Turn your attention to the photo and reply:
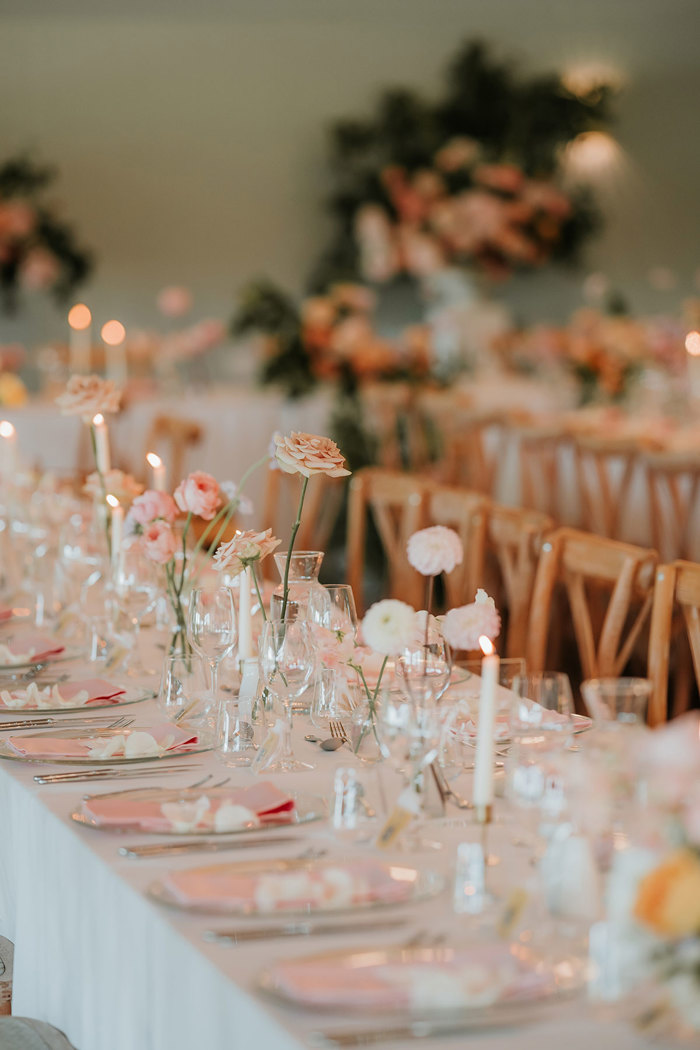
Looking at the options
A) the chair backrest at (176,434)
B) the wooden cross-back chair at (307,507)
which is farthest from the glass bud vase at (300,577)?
the chair backrest at (176,434)

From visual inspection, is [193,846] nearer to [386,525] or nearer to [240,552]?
[240,552]

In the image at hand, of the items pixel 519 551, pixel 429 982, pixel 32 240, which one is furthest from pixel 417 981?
pixel 32 240

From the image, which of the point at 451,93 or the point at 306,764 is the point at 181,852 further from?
the point at 451,93

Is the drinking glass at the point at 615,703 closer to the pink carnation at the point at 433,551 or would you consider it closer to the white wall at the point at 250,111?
the pink carnation at the point at 433,551

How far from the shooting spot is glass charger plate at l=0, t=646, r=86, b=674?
2.20m

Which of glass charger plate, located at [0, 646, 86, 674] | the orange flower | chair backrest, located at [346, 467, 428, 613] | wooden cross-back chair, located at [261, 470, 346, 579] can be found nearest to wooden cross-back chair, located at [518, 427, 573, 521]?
wooden cross-back chair, located at [261, 470, 346, 579]

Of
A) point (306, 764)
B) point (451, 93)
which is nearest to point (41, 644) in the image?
point (306, 764)

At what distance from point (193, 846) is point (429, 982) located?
40cm

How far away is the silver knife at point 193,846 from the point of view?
1.36 metres

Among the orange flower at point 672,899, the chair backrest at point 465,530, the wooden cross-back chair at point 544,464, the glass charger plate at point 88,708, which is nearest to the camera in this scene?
the orange flower at point 672,899

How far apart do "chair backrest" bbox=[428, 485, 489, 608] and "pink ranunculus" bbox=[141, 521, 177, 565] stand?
1.04 meters

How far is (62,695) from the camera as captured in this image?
79.0 inches

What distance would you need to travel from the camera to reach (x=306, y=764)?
1693 mm

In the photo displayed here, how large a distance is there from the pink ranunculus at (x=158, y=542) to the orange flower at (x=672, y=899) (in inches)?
46.1
